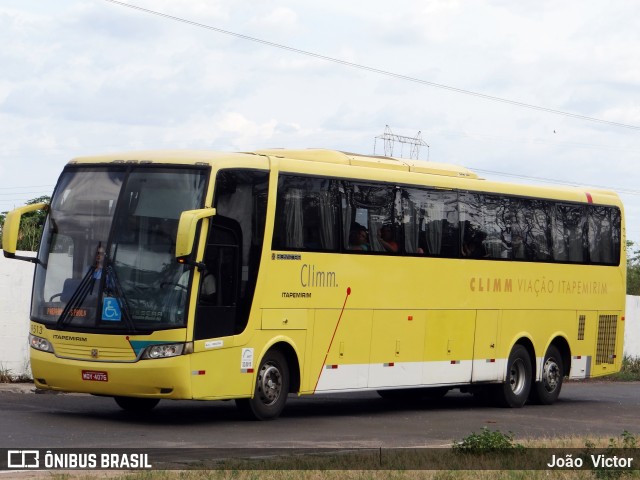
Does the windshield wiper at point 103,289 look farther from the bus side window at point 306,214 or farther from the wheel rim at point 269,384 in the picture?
the bus side window at point 306,214

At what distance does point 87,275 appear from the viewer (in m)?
16.6

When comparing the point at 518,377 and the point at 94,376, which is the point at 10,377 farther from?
the point at 518,377

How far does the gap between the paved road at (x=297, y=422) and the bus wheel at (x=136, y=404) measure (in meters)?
0.14

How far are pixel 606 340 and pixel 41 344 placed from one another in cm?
1214

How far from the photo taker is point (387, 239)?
65.1ft

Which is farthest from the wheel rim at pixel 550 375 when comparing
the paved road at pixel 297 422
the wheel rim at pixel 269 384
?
the wheel rim at pixel 269 384

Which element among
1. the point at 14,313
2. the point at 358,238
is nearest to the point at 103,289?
the point at 358,238

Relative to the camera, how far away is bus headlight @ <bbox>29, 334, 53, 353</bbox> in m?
16.9

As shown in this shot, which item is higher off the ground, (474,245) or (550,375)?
(474,245)

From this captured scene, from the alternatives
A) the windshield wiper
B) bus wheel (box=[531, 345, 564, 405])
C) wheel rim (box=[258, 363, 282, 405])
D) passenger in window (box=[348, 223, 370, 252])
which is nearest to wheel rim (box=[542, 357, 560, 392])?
bus wheel (box=[531, 345, 564, 405])

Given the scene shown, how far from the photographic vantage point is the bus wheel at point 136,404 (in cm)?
1822

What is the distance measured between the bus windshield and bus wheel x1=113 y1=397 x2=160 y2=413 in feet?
6.34

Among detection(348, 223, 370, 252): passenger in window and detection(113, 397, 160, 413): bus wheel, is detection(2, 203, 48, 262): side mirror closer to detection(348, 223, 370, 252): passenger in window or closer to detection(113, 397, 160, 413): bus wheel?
detection(113, 397, 160, 413): bus wheel

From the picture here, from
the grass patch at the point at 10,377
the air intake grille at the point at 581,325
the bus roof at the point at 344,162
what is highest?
the bus roof at the point at 344,162
